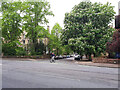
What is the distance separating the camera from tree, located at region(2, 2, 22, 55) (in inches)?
1366

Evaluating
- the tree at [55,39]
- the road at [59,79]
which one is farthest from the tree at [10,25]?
the road at [59,79]

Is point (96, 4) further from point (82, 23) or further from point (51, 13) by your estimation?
point (51, 13)

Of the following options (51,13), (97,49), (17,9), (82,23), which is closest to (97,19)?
(82,23)

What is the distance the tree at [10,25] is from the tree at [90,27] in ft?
49.9

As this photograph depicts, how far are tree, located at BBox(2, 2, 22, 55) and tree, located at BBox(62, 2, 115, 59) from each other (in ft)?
49.9

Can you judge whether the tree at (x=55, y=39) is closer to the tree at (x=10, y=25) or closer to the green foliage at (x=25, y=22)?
the green foliage at (x=25, y=22)

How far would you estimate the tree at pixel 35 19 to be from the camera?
36.0 meters

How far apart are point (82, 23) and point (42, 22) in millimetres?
14622

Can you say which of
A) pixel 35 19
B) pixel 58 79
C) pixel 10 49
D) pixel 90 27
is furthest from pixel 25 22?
pixel 58 79

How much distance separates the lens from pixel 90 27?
25891 mm

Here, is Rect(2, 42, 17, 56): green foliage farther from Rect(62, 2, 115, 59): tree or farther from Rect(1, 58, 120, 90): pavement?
Rect(1, 58, 120, 90): pavement

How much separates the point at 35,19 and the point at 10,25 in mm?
7097

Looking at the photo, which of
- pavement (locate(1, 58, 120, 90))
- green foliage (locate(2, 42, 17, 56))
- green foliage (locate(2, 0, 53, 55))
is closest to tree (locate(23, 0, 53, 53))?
green foliage (locate(2, 0, 53, 55))

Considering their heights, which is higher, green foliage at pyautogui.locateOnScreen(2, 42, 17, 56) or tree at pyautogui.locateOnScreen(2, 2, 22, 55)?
tree at pyautogui.locateOnScreen(2, 2, 22, 55)
